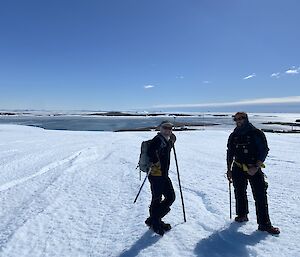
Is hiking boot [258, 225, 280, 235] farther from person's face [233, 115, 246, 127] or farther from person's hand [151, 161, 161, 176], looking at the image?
person's hand [151, 161, 161, 176]

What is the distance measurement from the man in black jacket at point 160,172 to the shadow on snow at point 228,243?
80 cm

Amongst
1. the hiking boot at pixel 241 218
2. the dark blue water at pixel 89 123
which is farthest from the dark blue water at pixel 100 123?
the hiking boot at pixel 241 218

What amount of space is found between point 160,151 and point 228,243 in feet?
5.76

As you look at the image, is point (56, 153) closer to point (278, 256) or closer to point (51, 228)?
point (51, 228)

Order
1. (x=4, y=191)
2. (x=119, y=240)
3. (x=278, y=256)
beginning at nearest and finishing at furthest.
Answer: (x=278, y=256), (x=119, y=240), (x=4, y=191)

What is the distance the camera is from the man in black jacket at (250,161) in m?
5.76

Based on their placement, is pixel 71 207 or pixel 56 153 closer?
pixel 71 207

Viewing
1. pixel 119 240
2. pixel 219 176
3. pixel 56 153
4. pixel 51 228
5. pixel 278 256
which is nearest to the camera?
pixel 278 256

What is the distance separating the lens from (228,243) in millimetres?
5367

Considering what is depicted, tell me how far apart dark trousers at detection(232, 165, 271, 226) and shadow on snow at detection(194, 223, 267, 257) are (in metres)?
0.29

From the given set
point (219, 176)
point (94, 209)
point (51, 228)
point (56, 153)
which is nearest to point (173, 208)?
point (94, 209)

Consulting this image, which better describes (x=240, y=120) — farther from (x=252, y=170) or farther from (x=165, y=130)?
(x=165, y=130)

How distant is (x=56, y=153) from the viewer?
55.0 ft

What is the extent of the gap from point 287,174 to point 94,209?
276 inches
